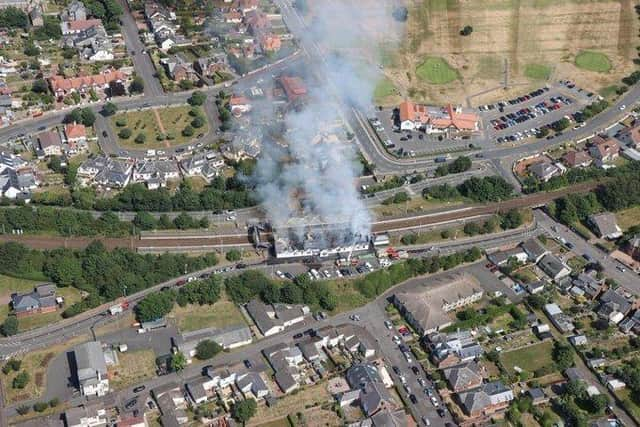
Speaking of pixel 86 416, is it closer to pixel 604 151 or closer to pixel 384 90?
pixel 384 90

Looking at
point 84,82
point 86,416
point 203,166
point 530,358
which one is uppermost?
point 84,82

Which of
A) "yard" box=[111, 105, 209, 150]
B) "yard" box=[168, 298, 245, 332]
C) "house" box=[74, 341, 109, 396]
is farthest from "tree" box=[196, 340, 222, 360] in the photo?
"yard" box=[111, 105, 209, 150]

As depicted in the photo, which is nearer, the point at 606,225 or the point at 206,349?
the point at 206,349

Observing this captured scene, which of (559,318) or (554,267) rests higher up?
(554,267)

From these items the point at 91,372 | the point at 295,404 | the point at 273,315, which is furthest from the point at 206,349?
the point at 91,372

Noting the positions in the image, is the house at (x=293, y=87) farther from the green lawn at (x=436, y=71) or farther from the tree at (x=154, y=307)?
the tree at (x=154, y=307)
